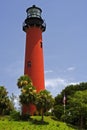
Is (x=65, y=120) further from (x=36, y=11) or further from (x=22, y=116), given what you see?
(x=36, y=11)

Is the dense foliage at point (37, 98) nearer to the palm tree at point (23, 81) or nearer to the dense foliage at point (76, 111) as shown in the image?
the palm tree at point (23, 81)

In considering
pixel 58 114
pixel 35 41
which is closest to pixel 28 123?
pixel 58 114

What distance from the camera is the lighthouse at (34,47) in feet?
196

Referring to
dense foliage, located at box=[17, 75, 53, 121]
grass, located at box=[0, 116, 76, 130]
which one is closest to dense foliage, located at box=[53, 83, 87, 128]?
grass, located at box=[0, 116, 76, 130]

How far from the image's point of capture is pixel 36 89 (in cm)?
5881

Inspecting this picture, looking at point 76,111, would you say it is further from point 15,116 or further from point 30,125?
point 30,125

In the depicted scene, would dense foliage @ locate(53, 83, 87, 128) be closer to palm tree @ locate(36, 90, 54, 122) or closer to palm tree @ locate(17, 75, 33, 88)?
palm tree @ locate(36, 90, 54, 122)

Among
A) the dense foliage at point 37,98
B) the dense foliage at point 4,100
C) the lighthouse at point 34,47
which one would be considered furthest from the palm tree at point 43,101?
the lighthouse at point 34,47

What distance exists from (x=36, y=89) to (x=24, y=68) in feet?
15.5

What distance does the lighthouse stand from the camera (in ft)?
196

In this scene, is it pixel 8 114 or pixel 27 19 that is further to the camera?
pixel 27 19

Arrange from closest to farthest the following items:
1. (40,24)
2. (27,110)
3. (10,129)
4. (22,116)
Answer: (10,129)
(22,116)
(27,110)
(40,24)

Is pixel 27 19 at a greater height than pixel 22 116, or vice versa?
pixel 27 19

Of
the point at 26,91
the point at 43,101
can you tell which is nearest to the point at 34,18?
the point at 26,91
